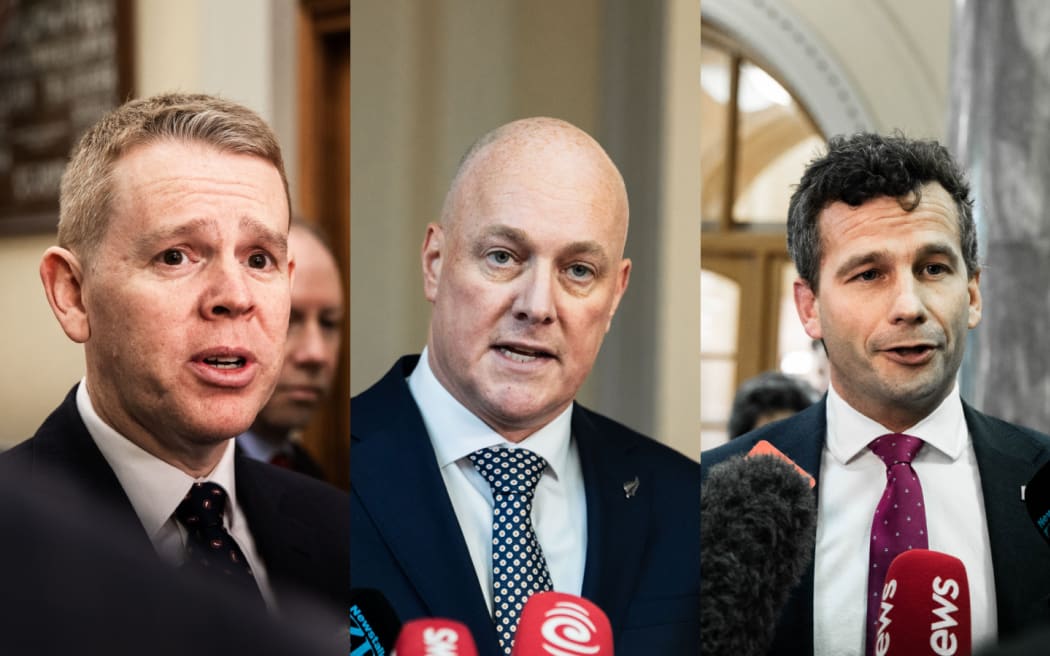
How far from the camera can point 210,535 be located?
1.76m

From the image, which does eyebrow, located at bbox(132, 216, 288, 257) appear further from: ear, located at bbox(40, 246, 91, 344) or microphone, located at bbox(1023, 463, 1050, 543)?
microphone, located at bbox(1023, 463, 1050, 543)

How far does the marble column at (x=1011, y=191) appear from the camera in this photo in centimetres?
288

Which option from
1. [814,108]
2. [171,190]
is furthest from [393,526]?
[814,108]

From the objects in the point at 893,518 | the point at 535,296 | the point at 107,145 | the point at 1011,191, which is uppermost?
the point at 1011,191

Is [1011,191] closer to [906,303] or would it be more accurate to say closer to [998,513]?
[906,303]

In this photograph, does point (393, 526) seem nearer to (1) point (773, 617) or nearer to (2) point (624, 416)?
(2) point (624, 416)

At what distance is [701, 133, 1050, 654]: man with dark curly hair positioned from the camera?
2.50m

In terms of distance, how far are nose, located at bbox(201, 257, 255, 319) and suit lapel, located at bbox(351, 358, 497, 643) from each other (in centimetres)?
26

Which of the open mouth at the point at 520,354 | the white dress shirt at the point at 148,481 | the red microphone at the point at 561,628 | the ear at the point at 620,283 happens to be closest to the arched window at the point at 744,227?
the ear at the point at 620,283

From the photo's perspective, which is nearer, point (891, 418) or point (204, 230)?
point (204, 230)

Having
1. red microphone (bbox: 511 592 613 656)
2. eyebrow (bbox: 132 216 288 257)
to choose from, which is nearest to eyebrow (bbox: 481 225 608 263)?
eyebrow (bbox: 132 216 288 257)

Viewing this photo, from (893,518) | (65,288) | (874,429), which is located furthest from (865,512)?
(65,288)

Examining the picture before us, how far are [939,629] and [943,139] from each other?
1.29 meters

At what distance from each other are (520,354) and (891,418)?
0.98m
